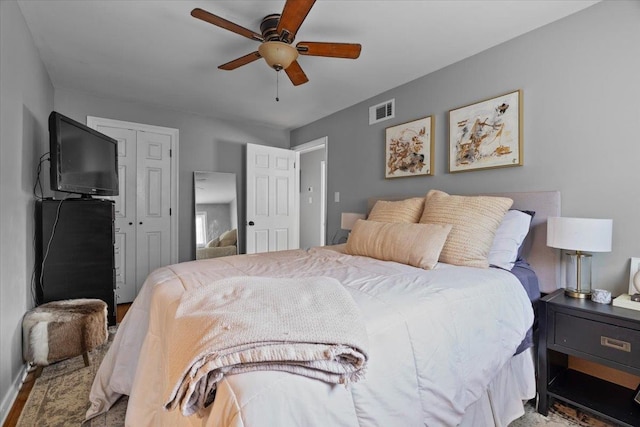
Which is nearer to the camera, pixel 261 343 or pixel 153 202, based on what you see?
pixel 261 343

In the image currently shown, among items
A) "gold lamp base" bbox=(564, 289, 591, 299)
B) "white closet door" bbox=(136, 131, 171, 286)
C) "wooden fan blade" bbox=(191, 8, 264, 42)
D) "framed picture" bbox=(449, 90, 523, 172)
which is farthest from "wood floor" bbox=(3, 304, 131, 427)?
"framed picture" bbox=(449, 90, 523, 172)

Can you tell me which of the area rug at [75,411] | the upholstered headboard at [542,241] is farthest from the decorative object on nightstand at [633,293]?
the area rug at [75,411]

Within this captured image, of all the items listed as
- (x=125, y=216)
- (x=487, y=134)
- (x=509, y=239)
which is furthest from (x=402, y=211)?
(x=125, y=216)

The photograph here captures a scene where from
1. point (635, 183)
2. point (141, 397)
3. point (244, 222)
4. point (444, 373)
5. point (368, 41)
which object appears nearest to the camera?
point (444, 373)

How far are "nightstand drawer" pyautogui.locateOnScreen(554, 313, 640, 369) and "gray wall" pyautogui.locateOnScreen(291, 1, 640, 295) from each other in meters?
0.48

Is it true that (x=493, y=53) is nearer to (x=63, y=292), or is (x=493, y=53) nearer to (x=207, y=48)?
(x=207, y=48)

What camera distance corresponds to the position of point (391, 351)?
0.94m

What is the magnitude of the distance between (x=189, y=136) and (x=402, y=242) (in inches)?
131

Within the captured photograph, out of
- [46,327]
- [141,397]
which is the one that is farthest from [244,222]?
[141,397]

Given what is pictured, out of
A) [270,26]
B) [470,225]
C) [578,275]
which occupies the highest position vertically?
[270,26]

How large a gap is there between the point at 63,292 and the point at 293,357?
256cm

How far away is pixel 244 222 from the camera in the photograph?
14.5 ft

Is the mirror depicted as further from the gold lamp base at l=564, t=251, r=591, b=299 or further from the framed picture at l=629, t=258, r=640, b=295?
the framed picture at l=629, t=258, r=640, b=295

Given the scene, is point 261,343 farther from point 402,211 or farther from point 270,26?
point 270,26
